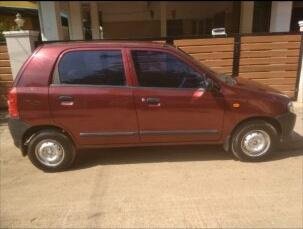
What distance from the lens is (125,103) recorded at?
4.14 metres

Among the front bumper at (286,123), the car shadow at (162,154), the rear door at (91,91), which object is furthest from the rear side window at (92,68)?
the front bumper at (286,123)

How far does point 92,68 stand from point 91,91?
305mm

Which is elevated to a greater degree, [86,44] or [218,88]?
[86,44]

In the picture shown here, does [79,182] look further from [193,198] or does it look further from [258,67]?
[258,67]

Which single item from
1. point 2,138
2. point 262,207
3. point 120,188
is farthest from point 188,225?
point 2,138

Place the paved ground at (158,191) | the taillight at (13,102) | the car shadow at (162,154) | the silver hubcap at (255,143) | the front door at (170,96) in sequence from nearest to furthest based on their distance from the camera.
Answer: the paved ground at (158,191), the taillight at (13,102), the front door at (170,96), the silver hubcap at (255,143), the car shadow at (162,154)

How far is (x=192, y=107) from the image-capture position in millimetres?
4199

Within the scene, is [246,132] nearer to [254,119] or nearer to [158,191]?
[254,119]

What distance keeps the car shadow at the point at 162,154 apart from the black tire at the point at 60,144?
0.20m

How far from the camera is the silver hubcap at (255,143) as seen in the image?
4.40 metres

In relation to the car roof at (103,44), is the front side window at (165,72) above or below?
below

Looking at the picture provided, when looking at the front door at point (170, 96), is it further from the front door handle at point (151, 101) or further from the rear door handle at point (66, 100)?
the rear door handle at point (66, 100)

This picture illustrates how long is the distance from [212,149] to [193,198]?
1.56m

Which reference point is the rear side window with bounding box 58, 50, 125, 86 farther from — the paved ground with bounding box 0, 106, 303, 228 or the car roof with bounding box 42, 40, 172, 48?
the paved ground with bounding box 0, 106, 303, 228
